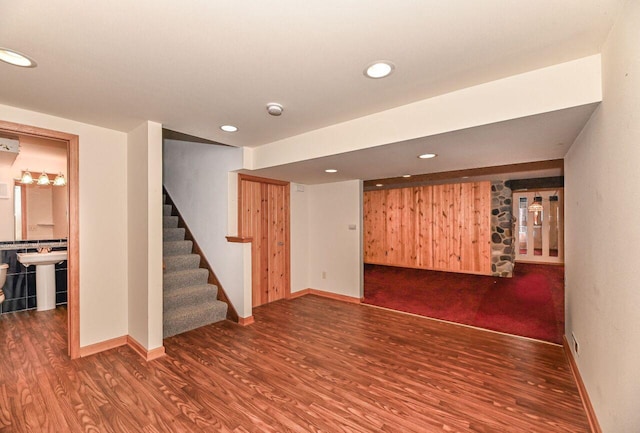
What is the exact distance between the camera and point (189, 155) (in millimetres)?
4492

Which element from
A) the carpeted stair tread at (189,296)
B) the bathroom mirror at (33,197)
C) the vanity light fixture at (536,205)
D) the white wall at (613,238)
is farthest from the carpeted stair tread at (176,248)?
the vanity light fixture at (536,205)

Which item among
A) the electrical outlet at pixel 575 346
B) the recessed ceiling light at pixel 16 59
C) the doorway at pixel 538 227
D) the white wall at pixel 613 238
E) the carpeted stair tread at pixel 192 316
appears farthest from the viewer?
the doorway at pixel 538 227

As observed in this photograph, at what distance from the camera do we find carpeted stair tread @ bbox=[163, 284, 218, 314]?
11.5 feet

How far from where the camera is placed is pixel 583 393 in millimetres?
2025

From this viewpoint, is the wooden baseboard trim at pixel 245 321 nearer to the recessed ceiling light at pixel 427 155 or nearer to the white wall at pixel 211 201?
the white wall at pixel 211 201

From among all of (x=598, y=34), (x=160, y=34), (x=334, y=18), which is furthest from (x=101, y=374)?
(x=598, y=34)

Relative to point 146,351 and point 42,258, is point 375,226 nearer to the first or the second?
point 146,351

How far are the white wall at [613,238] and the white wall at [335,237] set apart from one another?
2792 millimetres

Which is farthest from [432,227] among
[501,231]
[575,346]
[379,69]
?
[379,69]

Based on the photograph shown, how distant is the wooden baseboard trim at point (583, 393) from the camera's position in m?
1.73

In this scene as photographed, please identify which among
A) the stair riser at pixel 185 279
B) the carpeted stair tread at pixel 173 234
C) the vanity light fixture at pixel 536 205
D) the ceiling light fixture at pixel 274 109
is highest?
the ceiling light fixture at pixel 274 109

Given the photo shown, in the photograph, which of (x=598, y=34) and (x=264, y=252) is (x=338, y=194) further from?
(x=598, y=34)

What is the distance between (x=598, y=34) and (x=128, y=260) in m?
4.03

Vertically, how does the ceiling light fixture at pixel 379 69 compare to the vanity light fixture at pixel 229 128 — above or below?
above
